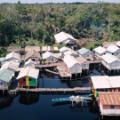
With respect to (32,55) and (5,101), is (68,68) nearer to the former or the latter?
(32,55)

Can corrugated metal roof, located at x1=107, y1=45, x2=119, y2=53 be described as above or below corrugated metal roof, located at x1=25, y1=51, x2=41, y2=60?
above

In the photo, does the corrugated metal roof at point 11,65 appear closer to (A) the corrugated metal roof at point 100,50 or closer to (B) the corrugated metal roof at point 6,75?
(B) the corrugated metal roof at point 6,75

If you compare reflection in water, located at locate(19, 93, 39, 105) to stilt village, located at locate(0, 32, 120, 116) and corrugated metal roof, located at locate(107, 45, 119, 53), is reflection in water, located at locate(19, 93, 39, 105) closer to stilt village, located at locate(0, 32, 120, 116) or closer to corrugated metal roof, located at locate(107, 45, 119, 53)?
stilt village, located at locate(0, 32, 120, 116)

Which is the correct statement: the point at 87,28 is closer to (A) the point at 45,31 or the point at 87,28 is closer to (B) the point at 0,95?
(A) the point at 45,31

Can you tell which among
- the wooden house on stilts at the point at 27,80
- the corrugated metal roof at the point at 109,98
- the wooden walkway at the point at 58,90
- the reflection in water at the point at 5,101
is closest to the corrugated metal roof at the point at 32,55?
the wooden house on stilts at the point at 27,80

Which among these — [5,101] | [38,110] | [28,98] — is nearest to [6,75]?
[5,101]

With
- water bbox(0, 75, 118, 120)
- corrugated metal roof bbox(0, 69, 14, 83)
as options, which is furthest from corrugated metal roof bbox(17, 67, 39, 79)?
water bbox(0, 75, 118, 120)
